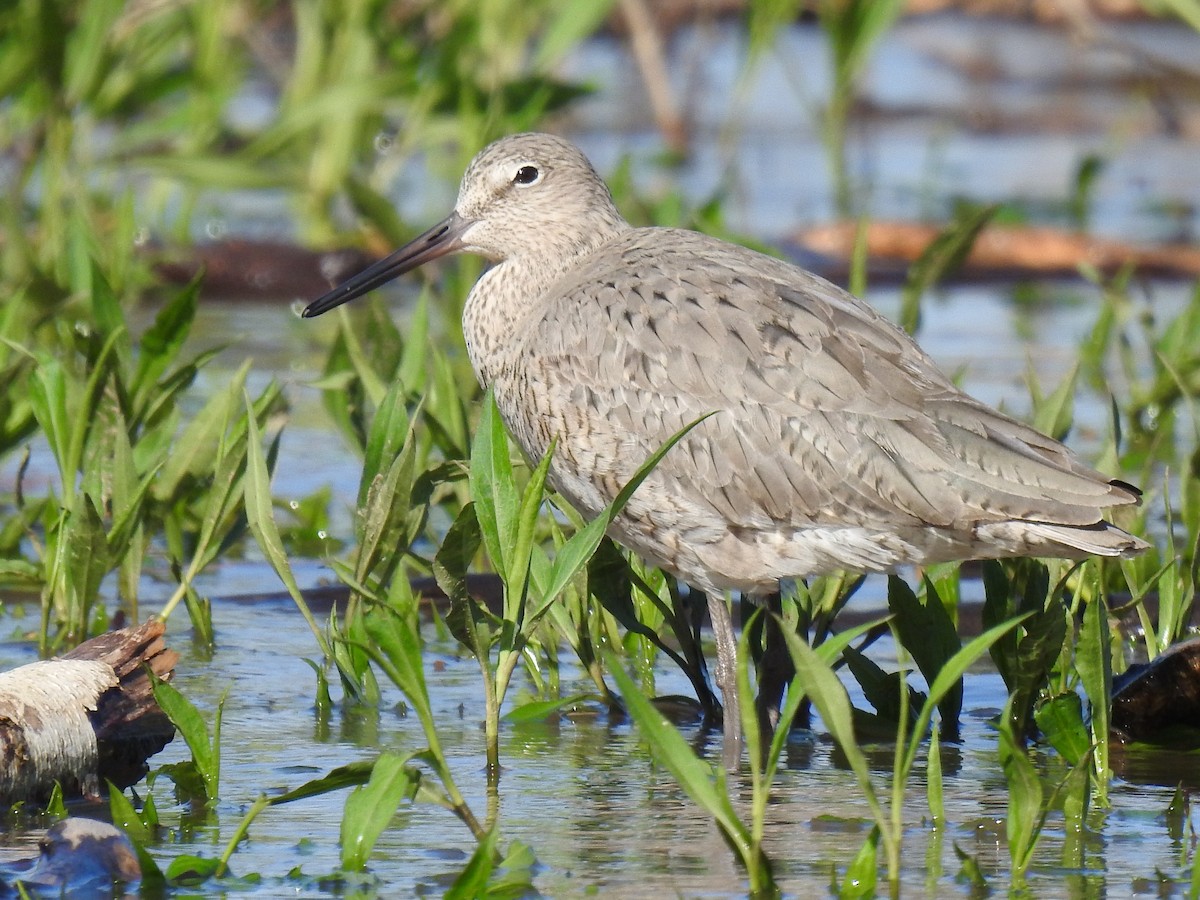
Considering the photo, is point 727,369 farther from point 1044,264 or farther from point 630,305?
point 1044,264

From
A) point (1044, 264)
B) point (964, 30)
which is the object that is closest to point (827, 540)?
point (1044, 264)

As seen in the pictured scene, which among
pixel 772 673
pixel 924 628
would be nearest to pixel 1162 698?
pixel 924 628

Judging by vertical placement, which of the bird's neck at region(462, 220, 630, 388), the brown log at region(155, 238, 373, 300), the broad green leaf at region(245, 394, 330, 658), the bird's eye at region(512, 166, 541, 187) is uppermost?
the brown log at region(155, 238, 373, 300)

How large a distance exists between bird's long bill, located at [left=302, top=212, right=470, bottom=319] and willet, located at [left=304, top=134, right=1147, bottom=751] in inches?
33.1

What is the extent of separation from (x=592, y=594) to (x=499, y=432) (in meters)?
0.80

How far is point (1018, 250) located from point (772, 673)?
21.4 ft

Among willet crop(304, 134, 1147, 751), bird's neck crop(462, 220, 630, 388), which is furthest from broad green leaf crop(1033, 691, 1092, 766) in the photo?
bird's neck crop(462, 220, 630, 388)

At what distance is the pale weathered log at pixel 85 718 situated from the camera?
4133mm

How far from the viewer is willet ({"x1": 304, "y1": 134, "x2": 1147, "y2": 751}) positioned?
187 inches

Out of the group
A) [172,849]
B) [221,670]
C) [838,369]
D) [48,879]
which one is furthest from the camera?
[221,670]

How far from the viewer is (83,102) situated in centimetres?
941

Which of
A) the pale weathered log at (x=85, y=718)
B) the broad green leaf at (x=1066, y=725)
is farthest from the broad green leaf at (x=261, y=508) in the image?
the broad green leaf at (x=1066, y=725)

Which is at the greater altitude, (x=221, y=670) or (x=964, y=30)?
(x=964, y=30)

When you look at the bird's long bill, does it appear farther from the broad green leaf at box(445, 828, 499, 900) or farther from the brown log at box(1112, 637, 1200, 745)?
the broad green leaf at box(445, 828, 499, 900)
